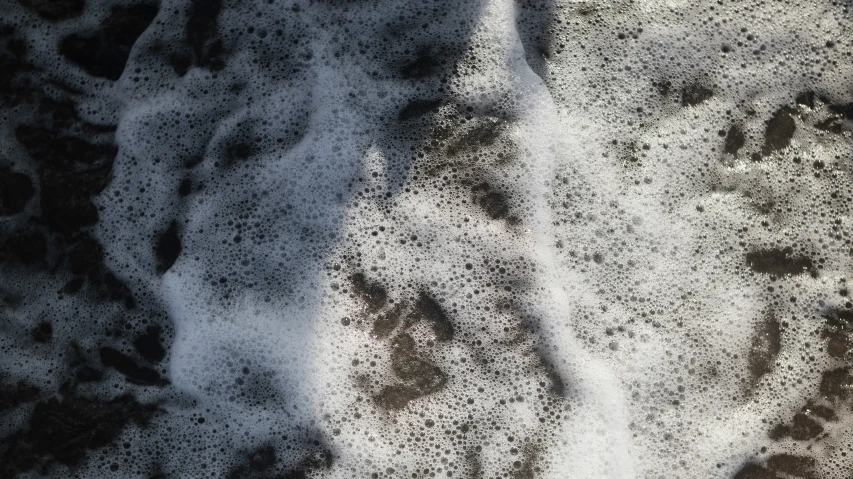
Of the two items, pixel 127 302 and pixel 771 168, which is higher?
pixel 771 168

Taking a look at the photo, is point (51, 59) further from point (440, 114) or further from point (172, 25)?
point (440, 114)

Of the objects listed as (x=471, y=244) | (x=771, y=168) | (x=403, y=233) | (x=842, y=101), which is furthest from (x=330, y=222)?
(x=842, y=101)

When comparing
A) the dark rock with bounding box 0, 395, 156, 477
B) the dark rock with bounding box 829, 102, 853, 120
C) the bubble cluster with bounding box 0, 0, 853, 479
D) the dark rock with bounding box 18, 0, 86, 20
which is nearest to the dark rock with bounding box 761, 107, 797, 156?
the bubble cluster with bounding box 0, 0, 853, 479

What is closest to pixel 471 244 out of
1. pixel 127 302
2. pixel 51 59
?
pixel 127 302

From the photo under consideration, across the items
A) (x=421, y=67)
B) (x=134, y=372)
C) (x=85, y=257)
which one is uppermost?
(x=421, y=67)

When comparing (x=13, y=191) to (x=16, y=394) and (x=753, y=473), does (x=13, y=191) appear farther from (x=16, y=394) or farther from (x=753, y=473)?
(x=753, y=473)

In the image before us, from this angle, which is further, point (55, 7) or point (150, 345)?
point (55, 7)

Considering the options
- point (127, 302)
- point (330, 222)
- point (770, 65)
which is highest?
point (770, 65)

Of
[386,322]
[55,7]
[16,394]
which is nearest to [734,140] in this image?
[386,322]
